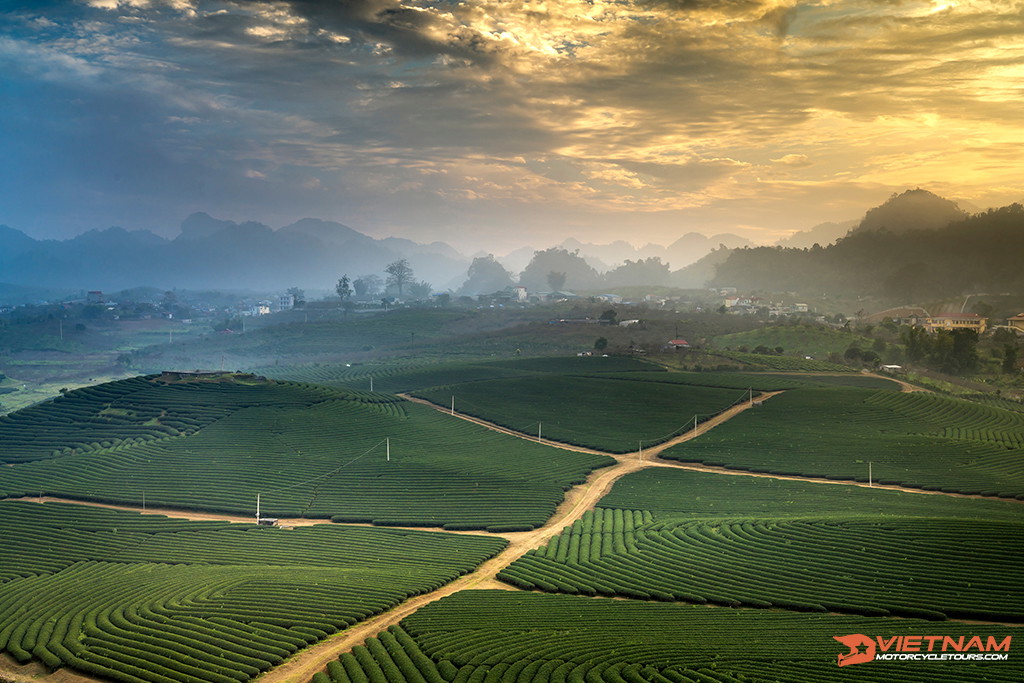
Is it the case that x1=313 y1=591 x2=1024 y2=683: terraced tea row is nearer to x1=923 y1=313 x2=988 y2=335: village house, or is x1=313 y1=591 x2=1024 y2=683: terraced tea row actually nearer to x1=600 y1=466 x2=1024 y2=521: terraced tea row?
x1=600 y1=466 x2=1024 y2=521: terraced tea row

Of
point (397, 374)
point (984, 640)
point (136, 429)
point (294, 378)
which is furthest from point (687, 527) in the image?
point (294, 378)

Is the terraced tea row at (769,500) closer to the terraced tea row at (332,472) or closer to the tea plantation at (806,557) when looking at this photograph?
the tea plantation at (806,557)

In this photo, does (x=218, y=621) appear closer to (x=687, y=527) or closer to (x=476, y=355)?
(x=687, y=527)

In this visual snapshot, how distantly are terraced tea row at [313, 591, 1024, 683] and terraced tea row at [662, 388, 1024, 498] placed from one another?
32395 millimetres

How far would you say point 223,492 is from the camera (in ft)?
208

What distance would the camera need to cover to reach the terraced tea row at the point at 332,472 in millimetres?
60344

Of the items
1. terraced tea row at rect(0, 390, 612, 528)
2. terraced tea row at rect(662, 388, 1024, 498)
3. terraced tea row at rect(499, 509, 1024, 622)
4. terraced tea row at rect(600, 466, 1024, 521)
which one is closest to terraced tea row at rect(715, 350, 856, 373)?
terraced tea row at rect(662, 388, 1024, 498)

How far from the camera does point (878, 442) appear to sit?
239 feet

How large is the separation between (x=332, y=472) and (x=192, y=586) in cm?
2653

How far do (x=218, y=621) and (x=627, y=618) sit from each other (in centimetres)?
1914

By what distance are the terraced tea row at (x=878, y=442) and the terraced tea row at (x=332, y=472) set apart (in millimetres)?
14800

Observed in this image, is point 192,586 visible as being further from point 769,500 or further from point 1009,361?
point 1009,361

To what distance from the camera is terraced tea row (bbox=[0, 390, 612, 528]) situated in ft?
198

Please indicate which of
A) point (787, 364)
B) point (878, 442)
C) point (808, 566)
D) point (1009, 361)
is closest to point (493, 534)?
point (808, 566)
